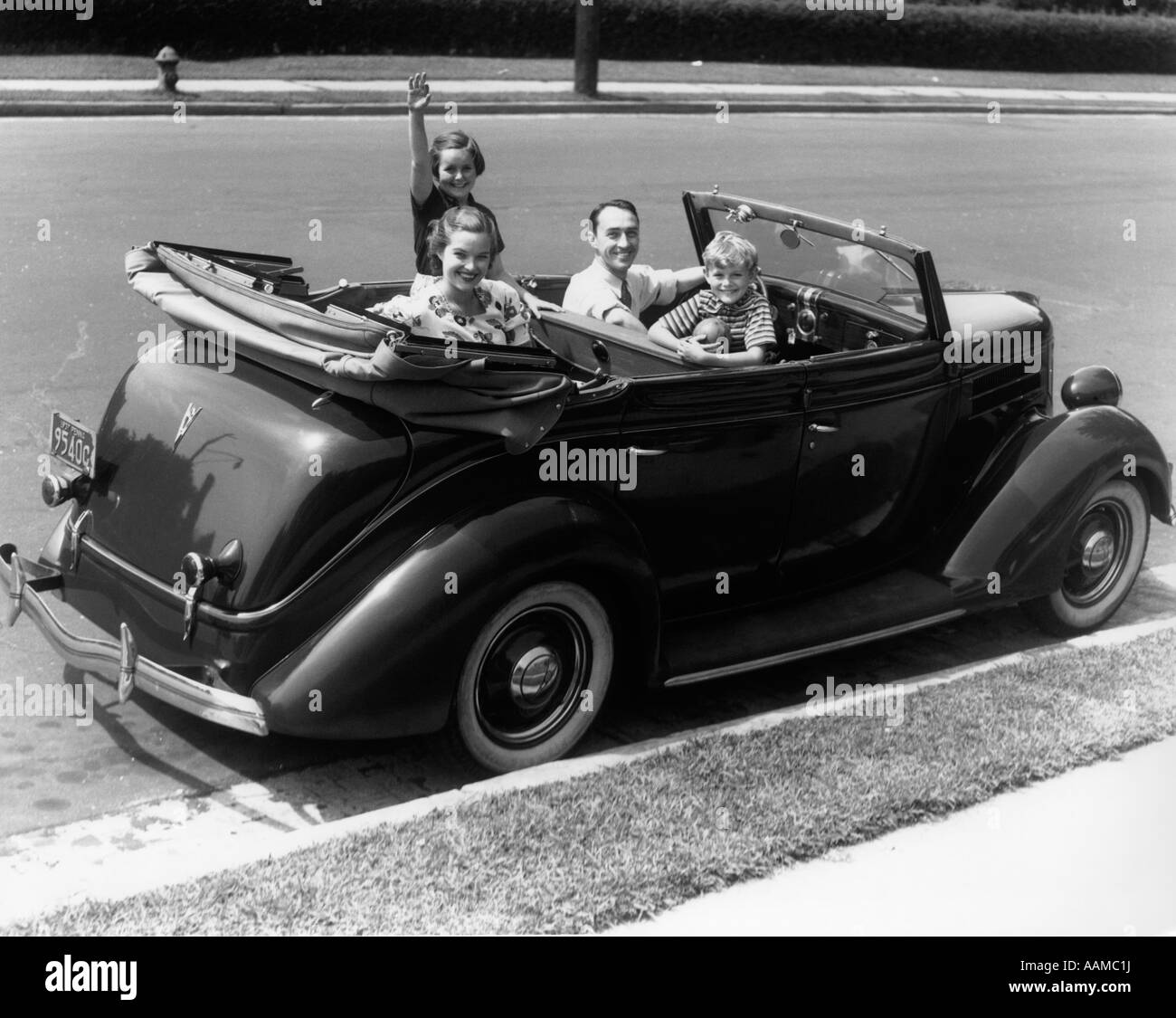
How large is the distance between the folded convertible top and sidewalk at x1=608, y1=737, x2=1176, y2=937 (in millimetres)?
1434

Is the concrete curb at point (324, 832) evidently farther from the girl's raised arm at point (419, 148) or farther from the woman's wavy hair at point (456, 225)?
the girl's raised arm at point (419, 148)

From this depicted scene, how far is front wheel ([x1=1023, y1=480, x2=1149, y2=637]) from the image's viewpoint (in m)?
5.74

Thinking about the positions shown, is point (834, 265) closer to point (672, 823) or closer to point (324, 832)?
point (672, 823)

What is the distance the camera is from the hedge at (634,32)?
70.1 ft

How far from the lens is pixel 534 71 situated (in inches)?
895

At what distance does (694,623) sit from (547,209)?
8.35 metres

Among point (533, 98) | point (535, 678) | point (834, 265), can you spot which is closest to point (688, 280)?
point (834, 265)

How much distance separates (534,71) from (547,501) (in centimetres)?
1940

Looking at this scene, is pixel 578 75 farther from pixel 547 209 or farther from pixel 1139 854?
pixel 1139 854

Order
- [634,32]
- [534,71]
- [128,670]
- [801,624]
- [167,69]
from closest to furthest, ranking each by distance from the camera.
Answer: [128,670] < [801,624] < [167,69] < [534,71] < [634,32]

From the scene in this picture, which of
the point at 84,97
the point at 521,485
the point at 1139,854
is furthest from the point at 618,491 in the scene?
the point at 84,97

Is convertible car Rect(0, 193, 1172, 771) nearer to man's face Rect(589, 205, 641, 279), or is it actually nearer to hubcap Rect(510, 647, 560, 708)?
hubcap Rect(510, 647, 560, 708)

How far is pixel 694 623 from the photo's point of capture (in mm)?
5027

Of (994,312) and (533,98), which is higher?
(533,98)
